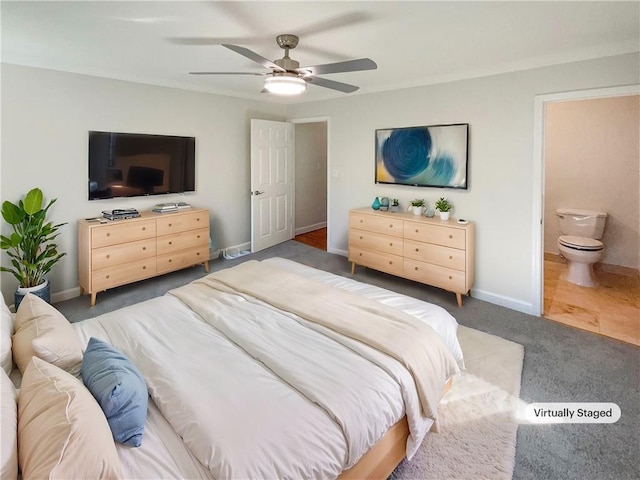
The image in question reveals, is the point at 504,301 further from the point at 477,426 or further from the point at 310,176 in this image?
the point at 310,176

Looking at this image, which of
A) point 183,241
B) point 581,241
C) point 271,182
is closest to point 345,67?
point 183,241

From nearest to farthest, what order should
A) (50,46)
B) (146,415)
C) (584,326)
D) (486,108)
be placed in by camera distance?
(146,415) → (50,46) → (584,326) → (486,108)

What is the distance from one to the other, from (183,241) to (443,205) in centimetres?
306

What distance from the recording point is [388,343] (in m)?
1.69

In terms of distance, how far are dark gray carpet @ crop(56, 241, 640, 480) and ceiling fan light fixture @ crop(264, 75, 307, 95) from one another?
246cm

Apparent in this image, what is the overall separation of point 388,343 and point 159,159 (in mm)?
3721

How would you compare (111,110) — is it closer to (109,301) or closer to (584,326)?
(109,301)

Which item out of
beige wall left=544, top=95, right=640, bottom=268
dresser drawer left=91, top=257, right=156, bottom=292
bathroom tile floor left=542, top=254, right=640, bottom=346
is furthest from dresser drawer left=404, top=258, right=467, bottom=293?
dresser drawer left=91, top=257, right=156, bottom=292

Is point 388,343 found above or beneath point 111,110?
beneath

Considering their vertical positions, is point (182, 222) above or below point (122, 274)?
above

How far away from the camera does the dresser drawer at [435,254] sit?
3.59 meters

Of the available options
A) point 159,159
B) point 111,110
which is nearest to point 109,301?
point 159,159

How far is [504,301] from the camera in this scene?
3.66 meters

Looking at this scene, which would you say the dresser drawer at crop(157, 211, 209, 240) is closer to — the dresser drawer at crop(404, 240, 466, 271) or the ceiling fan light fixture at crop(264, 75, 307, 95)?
the ceiling fan light fixture at crop(264, 75, 307, 95)
